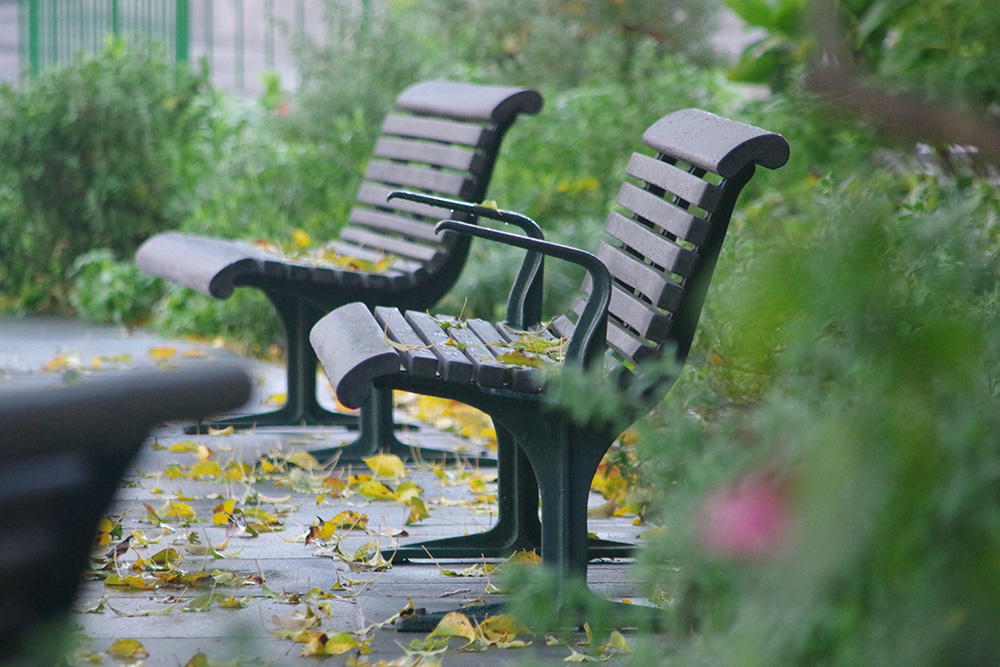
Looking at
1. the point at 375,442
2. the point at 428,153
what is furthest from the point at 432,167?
the point at 375,442

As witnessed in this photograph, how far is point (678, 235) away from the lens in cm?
231

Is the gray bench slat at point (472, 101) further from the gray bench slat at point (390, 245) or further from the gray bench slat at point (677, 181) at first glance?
the gray bench slat at point (677, 181)

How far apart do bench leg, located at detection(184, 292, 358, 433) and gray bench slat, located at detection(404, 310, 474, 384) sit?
1187mm

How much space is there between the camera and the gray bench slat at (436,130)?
12.3 feet

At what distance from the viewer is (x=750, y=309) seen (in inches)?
35.5

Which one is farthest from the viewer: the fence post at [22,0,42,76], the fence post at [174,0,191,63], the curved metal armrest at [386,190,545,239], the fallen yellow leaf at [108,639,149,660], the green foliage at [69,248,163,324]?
the fence post at [22,0,42,76]

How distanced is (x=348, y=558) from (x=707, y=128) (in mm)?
1240

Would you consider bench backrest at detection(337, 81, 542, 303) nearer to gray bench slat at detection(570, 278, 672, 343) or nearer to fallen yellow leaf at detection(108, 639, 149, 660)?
gray bench slat at detection(570, 278, 672, 343)

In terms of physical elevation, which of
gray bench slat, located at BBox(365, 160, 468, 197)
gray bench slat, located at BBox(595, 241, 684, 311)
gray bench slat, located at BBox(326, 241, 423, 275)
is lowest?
gray bench slat, located at BBox(326, 241, 423, 275)

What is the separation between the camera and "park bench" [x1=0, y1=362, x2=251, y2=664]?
856 millimetres

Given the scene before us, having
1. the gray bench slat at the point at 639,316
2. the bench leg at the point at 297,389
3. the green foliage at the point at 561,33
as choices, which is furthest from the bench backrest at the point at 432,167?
the green foliage at the point at 561,33

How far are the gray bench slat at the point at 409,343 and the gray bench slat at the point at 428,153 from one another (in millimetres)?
1094

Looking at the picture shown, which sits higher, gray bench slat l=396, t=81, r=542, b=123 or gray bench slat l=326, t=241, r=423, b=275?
gray bench slat l=396, t=81, r=542, b=123

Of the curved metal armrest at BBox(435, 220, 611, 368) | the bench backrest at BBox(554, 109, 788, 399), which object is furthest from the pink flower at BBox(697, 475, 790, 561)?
the curved metal armrest at BBox(435, 220, 611, 368)
